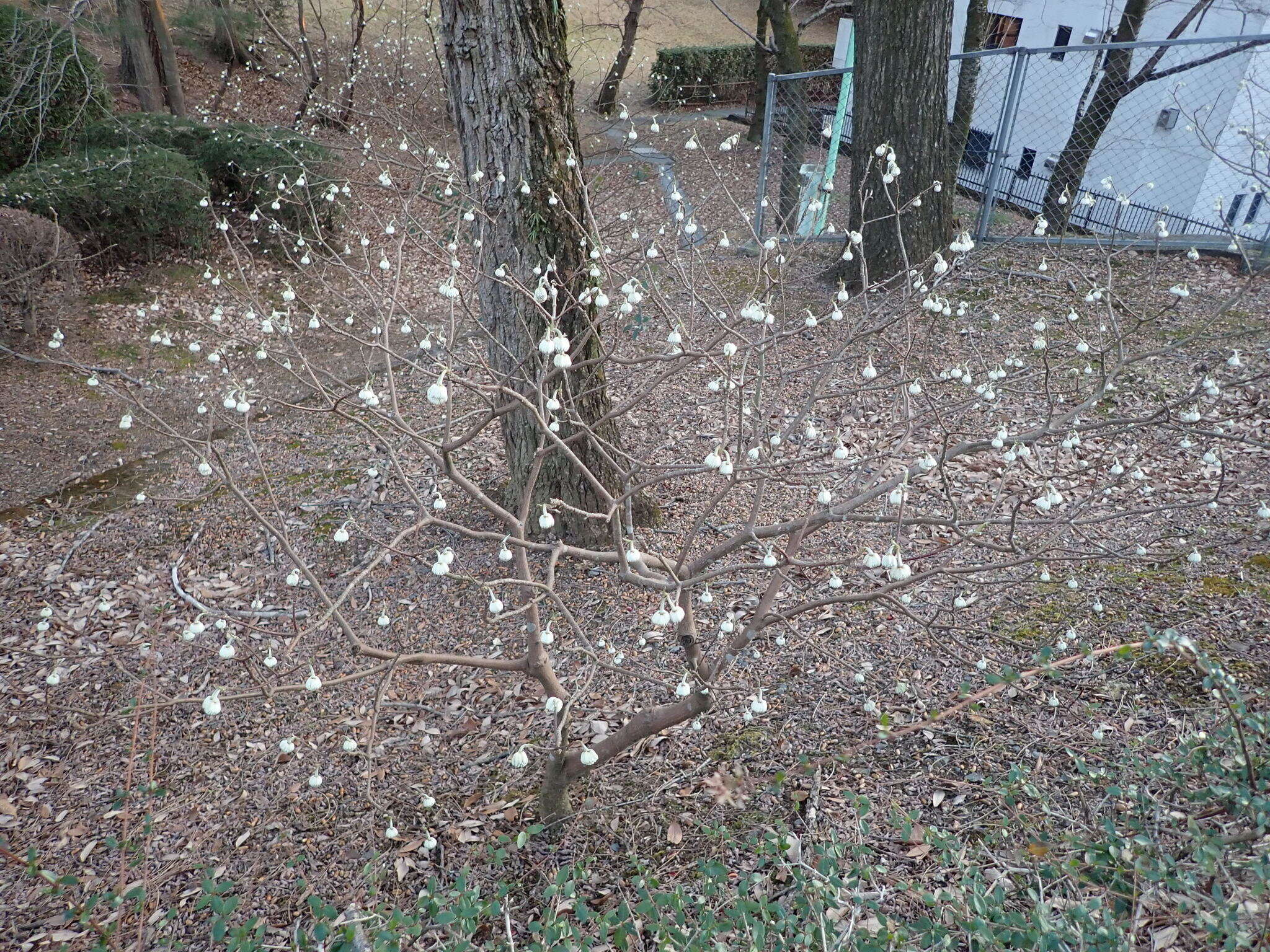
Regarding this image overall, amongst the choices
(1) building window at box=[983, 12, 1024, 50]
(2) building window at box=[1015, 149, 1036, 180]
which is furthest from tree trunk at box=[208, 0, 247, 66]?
(1) building window at box=[983, 12, 1024, 50]

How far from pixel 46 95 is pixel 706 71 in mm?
12877

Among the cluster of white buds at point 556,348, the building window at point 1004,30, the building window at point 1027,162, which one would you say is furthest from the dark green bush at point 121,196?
the building window at point 1004,30

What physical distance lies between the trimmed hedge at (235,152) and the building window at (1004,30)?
11.8 metres

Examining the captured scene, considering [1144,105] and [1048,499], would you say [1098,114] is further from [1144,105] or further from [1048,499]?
[1048,499]

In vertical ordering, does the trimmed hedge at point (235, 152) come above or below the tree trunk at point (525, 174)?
below

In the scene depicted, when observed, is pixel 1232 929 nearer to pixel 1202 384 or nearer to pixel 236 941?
pixel 1202 384

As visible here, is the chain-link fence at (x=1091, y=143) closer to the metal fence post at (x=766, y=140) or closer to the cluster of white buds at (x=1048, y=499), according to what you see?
the metal fence post at (x=766, y=140)

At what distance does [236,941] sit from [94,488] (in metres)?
4.28

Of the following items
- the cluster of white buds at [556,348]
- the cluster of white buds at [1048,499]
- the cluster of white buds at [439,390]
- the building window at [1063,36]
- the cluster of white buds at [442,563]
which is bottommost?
the cluster of white buds at [442,563]

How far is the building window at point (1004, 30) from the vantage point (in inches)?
572

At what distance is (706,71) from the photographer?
17.3 m

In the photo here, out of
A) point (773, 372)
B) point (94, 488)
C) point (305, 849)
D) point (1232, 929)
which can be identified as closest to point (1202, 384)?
point (1232, 929)

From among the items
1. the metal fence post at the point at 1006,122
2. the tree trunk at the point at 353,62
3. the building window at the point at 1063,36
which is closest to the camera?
the metal fence post at the point at 1006,122

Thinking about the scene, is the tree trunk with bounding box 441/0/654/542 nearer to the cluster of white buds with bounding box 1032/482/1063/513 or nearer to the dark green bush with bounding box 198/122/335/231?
the cluster of white buds with bounding box 1032/482/1063/513
